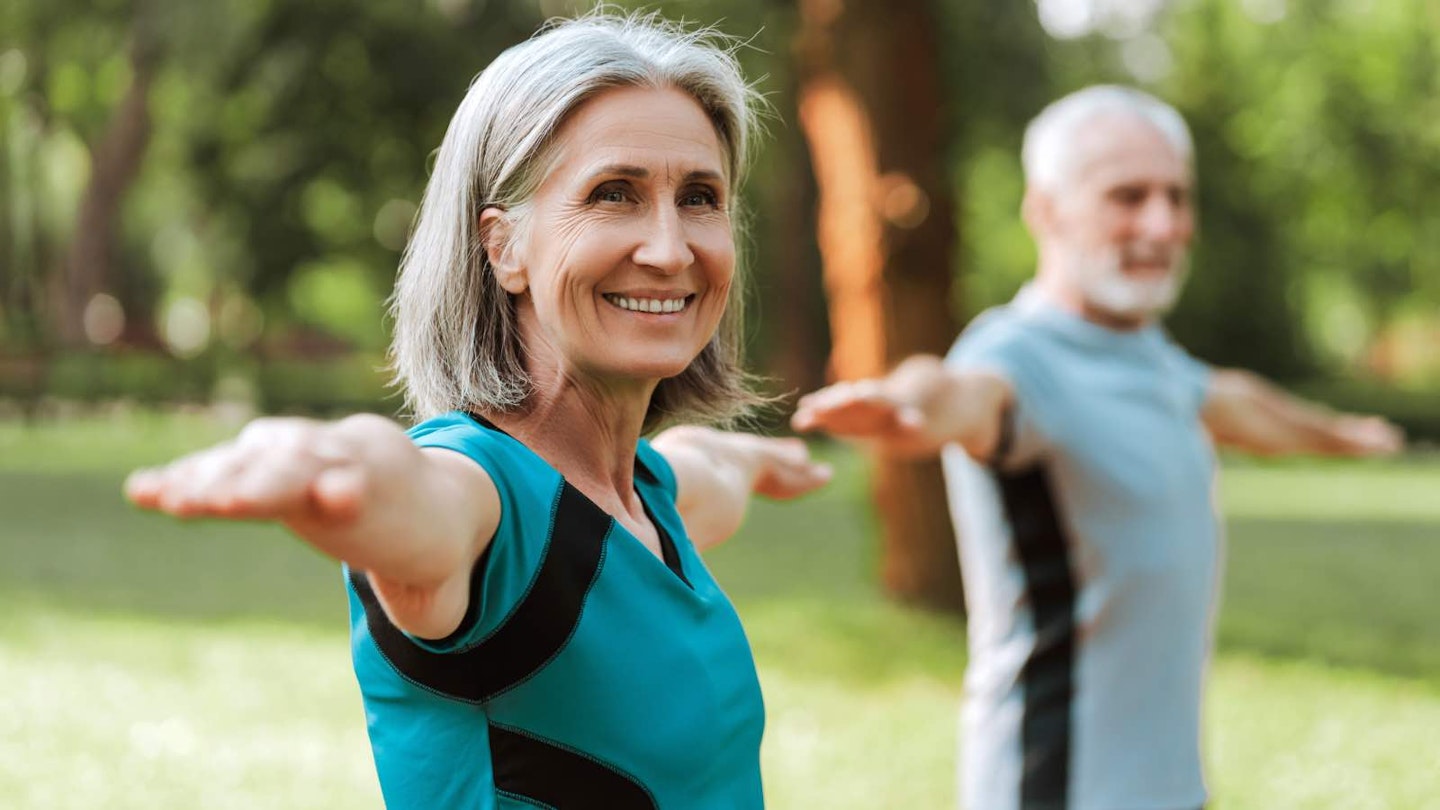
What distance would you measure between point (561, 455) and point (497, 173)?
0.34 meters

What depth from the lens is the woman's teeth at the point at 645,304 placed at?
1823 mm

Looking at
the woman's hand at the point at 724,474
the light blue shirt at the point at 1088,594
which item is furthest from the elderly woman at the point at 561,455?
the light blue shirt at the point at 1088,594

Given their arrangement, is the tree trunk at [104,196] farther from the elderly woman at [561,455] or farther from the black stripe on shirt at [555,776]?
the black stripe on shirt at [555,776]

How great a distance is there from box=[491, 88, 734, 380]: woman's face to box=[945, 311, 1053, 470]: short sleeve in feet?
5.62

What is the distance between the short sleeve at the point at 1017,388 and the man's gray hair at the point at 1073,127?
1.68 ft

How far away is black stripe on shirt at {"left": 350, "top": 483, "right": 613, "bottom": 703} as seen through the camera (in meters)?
1.60

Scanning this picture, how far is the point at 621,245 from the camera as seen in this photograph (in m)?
1.78

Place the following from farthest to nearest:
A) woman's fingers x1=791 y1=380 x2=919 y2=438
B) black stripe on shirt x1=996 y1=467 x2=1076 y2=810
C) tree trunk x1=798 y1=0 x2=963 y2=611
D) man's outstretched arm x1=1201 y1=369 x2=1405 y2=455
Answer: tree trunk x1=798 y1=0 x2=963 y2=611
man's outstretched arm x1=1201 y1=369 x2=1405 y2=455
black stripe on shirt x1=996 y1=467 x2=1076 y2=810
woman's fingers x1=791 y1=380 x2=919 y2=438

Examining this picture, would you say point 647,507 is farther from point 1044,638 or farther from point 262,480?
point 1044,638

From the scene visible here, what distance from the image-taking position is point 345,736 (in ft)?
23.8

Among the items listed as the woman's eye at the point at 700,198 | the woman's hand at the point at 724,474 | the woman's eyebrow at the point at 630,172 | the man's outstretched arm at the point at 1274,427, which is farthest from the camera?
the man's outstretched arm at the point at 1274,427

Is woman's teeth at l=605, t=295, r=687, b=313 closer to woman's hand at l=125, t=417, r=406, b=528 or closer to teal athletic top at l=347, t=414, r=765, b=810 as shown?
teal athletic top at l=347, t=414, r=765, b=810

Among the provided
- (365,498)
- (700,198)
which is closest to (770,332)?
(700,198)

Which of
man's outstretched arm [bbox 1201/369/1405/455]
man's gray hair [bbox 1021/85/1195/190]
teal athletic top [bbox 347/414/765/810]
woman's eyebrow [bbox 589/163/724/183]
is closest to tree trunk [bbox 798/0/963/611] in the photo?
man's outstretched arm [bbox 1201/369/1405/455]
